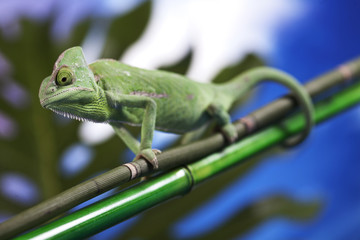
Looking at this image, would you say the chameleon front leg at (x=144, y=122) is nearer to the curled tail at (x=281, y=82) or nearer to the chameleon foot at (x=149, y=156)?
the chameleon foot at (x=149, y=156)

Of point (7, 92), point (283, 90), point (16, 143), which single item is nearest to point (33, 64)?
point (7, 92)

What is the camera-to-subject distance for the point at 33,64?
124 centimetres

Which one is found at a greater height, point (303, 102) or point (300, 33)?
point (300, 33)

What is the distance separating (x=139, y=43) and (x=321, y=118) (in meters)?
0.64

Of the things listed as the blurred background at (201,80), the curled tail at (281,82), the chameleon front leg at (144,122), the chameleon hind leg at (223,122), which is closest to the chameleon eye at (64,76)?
the chameleon front leg at (144,122)

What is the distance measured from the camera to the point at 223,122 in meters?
1.07

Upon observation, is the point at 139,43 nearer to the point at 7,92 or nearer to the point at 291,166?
the point at 7,92

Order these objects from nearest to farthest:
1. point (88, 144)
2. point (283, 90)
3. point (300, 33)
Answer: point (88, 144) → point (283, 90) → point (300, 33)

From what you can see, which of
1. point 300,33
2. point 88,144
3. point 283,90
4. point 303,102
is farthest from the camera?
point 300,33

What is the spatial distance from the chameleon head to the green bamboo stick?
0.17 m

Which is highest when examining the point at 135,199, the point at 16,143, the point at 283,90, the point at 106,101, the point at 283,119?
the point at 283,90

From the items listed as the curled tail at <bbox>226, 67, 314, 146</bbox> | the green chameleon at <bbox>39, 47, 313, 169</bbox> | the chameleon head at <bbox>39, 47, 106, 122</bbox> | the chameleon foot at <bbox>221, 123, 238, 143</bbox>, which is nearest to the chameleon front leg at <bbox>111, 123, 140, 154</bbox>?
the green chameleon at <bbox>39, 47, 313, 169</bbox>

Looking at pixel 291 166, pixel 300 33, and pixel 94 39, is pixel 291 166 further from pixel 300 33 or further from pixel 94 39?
pixel 94 39

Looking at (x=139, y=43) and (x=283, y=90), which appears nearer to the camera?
(x=139, y=43)
